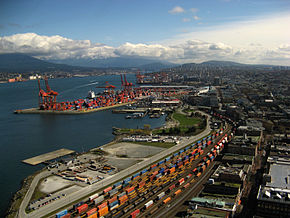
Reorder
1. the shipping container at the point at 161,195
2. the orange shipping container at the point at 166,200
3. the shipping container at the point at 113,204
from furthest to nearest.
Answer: the shipping container at the point at 161,195, the orange shipping container at the point at 166,200, the shipping container at the point at 113,204

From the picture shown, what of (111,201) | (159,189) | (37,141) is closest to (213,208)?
(159,189)

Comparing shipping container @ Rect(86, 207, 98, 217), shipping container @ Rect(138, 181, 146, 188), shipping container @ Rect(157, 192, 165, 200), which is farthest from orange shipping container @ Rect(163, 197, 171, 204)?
shipping container @ Rect(86, 207, 98, 217)

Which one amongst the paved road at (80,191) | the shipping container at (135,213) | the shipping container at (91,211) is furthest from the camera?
the paved road at (80,191)

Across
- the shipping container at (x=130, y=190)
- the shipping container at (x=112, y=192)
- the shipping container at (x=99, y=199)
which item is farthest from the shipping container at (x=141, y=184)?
the shipping container at (x=99, y=199)

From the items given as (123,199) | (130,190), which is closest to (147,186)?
(130,190)

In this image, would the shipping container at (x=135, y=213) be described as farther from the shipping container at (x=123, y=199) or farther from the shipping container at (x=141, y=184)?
the shipping container at (x=141, y=184)

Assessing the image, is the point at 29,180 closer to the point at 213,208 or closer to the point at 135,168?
the point at 135,168
